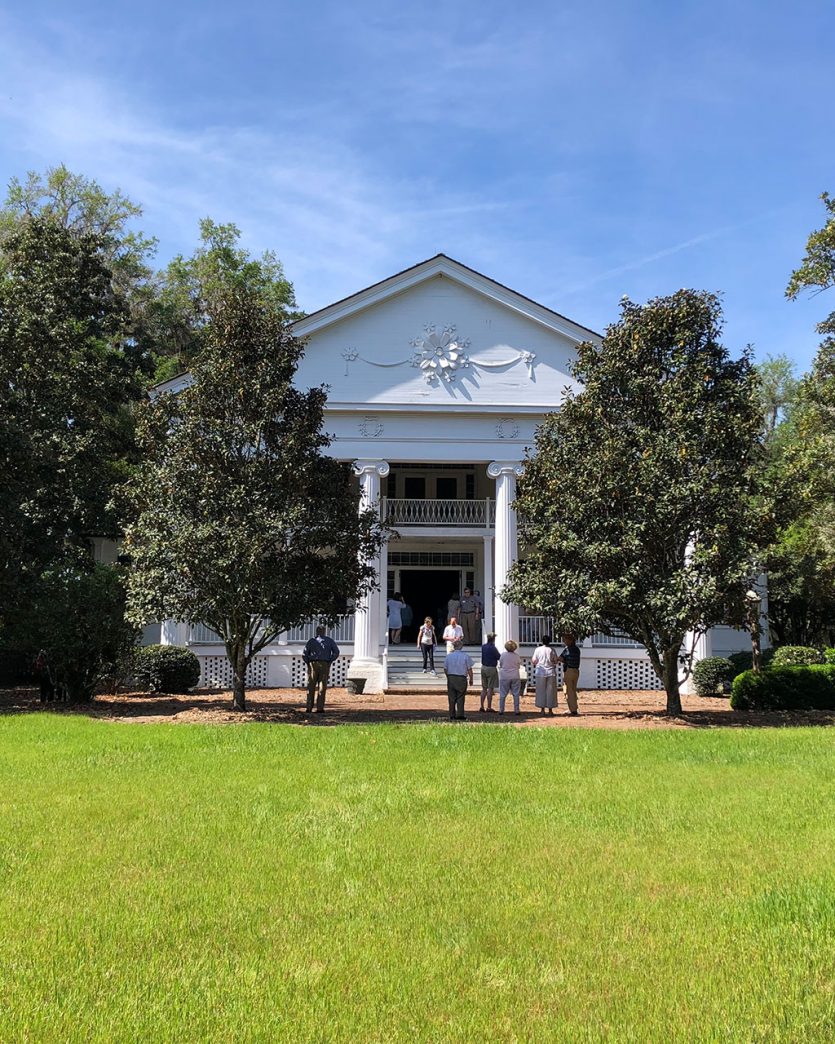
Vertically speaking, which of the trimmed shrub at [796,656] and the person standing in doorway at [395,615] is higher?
the person standing in doorway at [395,615]

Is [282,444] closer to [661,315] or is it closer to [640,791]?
[661,315]

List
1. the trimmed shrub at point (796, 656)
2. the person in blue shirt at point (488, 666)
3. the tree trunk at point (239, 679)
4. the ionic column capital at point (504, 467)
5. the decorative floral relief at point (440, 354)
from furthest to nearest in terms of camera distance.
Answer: the decorative floral relief at point (440, 354) → the ionic column capital at point (504, 467) → the trimmed shrub at point (796, 656) → the person in blue shirt at point (488, 666) → the tree trunk at point (239, 679)

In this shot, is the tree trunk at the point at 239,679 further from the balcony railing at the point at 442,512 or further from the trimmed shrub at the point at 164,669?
the balcony railing at the point at 442,512

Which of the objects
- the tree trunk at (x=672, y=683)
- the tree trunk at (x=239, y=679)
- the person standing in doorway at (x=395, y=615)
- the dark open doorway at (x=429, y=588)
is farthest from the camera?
the dark open doorway at (x=429, y=588)

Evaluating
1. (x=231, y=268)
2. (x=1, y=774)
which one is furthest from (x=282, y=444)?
(x=231, y=268)

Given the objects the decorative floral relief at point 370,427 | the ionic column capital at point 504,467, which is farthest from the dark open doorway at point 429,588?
the decorative floral relief at point 370,427

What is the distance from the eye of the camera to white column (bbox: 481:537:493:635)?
23.9 meters

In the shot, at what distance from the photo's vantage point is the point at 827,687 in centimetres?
1678

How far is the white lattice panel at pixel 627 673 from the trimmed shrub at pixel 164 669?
34.0 ft

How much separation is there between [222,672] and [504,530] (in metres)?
8.07

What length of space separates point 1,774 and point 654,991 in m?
7.17

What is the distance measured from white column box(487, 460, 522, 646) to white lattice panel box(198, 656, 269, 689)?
604cm

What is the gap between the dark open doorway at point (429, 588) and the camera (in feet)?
92.4

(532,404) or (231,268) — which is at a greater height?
(231,268)
